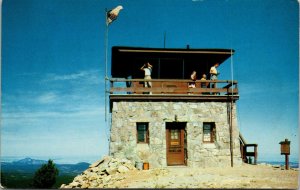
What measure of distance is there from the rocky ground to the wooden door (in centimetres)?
66

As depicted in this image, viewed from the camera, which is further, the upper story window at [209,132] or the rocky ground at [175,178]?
the upper story window at [209,132]

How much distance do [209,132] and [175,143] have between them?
6.02ft

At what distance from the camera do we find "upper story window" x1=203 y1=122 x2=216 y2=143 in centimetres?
1762

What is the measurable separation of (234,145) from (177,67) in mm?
6027

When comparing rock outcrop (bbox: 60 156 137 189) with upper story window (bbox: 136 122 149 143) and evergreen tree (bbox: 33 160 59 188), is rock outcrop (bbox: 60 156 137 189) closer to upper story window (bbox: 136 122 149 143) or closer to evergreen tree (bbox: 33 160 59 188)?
upper story window (bbox: 136 122 149 143)

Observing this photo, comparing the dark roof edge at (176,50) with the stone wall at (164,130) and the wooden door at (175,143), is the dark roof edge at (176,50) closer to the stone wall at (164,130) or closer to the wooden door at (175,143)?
the stone wall at (164,130)

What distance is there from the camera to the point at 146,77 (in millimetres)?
18250

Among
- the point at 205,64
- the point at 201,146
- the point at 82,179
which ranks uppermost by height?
the point at 205,64

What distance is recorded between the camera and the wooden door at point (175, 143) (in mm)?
17406

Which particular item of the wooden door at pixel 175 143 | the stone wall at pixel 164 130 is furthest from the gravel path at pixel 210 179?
the wooden door at pixel 175 143

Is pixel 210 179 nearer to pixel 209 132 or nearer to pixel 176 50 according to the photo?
pixel 209 132

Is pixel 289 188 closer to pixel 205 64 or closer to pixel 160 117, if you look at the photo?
pixel 160 117

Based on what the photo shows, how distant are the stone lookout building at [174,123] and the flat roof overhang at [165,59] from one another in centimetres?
5

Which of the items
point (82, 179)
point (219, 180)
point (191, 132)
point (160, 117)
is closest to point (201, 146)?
point (191, 132)
